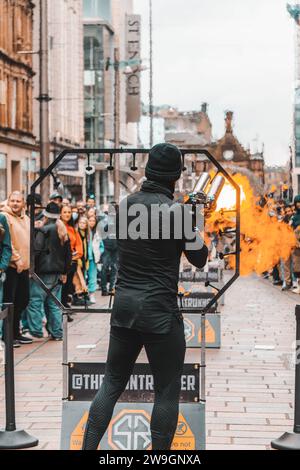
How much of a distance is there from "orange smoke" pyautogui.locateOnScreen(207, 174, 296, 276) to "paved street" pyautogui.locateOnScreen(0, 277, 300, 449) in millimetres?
931

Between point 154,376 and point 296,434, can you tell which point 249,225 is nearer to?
point 296,434

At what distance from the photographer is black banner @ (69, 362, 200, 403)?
6402 mm

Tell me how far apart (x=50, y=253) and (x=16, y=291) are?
889 millimetres

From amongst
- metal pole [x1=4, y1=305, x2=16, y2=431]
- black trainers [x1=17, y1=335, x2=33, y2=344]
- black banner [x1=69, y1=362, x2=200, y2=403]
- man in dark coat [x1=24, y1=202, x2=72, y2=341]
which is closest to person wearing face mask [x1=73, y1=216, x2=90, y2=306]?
man in dark coat [x1=24, y1=202, x2=72, y2=341]

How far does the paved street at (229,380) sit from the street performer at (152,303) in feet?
4.79

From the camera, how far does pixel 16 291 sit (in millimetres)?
12406

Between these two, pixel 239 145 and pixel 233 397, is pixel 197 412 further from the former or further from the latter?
pixel 239 145

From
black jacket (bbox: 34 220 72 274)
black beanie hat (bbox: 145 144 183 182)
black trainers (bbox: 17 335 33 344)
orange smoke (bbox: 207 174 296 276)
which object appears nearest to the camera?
black beanie hat (bbox: 145 144 183 182)

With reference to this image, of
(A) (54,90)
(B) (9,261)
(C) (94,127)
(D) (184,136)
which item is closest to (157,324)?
(B) (9,261)

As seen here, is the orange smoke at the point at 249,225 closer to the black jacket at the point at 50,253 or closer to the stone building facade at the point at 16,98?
the black jacket at the point at 50,253

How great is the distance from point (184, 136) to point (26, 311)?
128 m

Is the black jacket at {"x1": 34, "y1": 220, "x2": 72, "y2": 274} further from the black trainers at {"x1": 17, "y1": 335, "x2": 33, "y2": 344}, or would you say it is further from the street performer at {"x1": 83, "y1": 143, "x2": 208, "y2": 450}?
the street performer at {"x1": 83, "y1": 143, "x2": 208, "y2": 450}

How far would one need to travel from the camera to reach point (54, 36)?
53.4 m

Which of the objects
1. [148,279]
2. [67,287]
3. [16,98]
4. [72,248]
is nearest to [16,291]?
[67,287]
